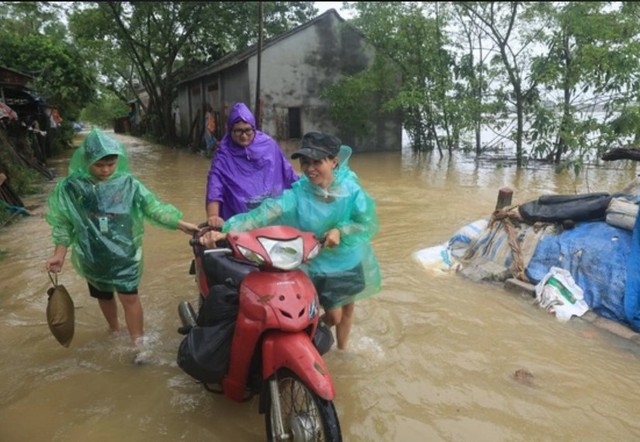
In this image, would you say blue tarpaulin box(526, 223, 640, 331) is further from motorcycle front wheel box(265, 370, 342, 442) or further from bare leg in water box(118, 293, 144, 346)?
bare leg in water box(118, 293, 144, 346)

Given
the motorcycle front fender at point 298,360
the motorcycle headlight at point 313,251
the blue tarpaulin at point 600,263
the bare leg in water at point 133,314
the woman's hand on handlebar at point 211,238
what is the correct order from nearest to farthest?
the motorcycle front fender at point 298,360
the motorcycle headlight at point 313,251
the woman's hand on handlebar at point 211,238
the bare leg in water at point 133,314
the blue tarpaulin at point 600,263

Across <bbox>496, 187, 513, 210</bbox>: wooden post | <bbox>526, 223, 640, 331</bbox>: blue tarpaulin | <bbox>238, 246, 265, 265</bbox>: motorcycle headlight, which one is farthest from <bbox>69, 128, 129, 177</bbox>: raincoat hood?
<bbox>496, 187, 513, 210</bbox>: wooden post

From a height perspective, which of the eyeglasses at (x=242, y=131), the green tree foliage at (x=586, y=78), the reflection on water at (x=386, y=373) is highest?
the green tree foliage at (x=586, y=78)

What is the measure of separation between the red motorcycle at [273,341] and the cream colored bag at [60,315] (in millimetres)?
1077

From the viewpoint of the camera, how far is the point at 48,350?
3.43 metres

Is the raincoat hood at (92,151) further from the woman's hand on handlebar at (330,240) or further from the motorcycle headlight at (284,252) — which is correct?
the woman's hand on handlebar at (330,240)

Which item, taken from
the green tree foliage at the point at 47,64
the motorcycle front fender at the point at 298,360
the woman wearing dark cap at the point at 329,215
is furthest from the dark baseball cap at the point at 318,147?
the green tree foliage at the point at 47,64

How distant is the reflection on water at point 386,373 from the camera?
2602 mm

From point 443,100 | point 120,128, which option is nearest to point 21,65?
point 443,100

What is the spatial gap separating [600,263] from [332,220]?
9.02ft

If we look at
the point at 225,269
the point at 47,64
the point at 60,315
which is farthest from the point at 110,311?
the point at 47,64

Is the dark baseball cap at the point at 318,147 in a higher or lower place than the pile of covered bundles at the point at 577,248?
higher

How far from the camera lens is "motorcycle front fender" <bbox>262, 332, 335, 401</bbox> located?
1.96 meters

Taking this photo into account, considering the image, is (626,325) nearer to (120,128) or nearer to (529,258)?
(529,258)
